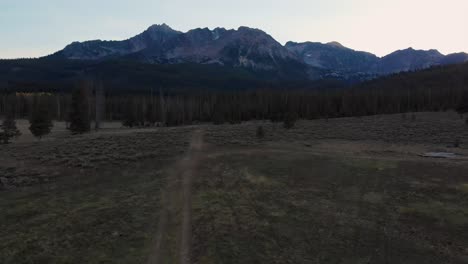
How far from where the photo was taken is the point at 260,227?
52.0 ft

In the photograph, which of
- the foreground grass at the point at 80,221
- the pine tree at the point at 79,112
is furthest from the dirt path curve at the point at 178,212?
the pine tree at the point at 79,112

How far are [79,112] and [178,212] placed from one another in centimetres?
4753

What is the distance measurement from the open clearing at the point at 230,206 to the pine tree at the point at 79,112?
2159 centimetres

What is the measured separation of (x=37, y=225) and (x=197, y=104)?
10558cm

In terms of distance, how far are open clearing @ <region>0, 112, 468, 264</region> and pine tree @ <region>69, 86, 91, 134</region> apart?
21.6 m

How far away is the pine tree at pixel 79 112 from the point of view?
56594mm

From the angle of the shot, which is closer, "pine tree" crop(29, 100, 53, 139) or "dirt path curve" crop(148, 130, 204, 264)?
"dirt path curve" crop(148, 130, 204, 264)

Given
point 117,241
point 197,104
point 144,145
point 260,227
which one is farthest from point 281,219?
point 197,104

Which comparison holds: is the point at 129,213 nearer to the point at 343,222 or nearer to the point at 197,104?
the point at 343,222

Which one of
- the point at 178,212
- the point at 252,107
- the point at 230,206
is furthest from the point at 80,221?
the point at 252,107

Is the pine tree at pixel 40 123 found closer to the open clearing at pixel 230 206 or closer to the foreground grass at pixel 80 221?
the open clearing at pixel 230 206

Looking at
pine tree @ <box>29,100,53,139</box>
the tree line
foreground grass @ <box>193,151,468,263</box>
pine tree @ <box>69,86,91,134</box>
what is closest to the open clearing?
foreground grass @ <box>193,151,468,263</box>

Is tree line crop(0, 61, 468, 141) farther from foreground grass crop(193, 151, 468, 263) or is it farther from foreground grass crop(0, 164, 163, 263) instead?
foreground grass crop(0, 164, 163, 263)

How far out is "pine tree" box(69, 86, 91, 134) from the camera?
5659 cm
